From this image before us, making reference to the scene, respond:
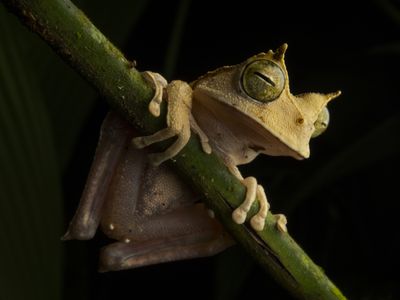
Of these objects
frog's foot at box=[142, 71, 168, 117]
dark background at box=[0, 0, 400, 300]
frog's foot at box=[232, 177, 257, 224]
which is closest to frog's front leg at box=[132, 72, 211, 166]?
frog's foot at box=[142, 71, 168, 117]

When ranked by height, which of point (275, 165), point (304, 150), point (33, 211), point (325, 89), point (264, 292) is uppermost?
point (304, 150)

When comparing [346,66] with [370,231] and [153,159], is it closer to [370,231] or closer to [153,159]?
[370,231]

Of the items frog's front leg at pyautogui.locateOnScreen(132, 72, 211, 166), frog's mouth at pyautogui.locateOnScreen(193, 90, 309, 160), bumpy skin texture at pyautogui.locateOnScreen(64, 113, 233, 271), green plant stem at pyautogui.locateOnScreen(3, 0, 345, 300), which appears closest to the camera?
green plant stem at pyautogui.locateOnScreen(3, 0, 345, 300)

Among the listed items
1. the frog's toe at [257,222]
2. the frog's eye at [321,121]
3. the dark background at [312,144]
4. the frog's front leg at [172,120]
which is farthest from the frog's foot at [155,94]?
the dark background at [312,144]

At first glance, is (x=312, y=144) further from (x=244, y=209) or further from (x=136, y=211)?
(x=244, y=209)

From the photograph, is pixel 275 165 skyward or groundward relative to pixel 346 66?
groundward

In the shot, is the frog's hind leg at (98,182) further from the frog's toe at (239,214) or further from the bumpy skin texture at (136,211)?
the frog's toe at (239,214)

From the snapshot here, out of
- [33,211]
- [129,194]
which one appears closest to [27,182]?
[33,211]

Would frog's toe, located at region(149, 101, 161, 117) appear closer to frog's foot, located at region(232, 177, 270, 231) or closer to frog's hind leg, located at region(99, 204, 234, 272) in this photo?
frog's foot, located at region(232, 177, 270, 231)
